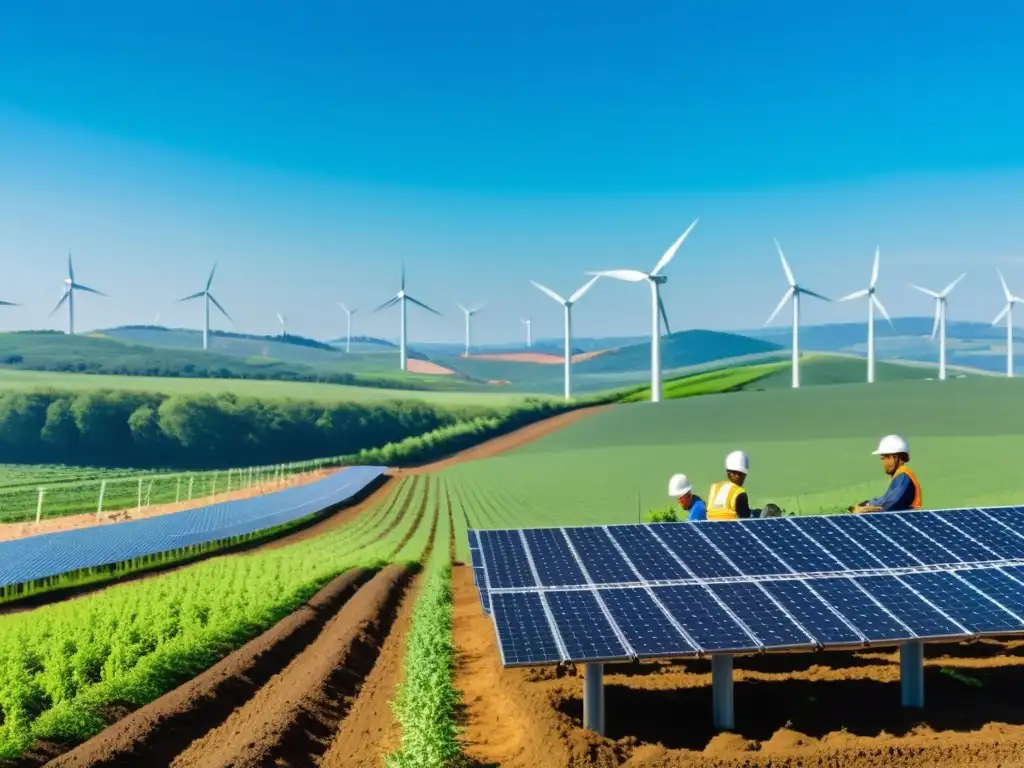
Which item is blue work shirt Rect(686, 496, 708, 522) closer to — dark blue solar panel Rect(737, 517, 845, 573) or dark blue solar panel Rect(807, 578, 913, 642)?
dark blue solar panel Rect(737, 517, 845, 573)

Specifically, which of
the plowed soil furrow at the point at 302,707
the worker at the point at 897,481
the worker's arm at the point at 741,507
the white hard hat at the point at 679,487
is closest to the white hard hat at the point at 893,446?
the worker at the point at 897,481

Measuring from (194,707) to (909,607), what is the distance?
10791 millimetres

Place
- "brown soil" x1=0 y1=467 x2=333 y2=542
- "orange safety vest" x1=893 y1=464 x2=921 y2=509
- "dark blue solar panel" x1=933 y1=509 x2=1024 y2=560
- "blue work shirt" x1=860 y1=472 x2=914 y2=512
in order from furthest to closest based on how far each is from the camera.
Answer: "brown soil" x1=0 y1=467 x2=333 y2=542 < "blue work shirt" x1=860 y1=472 x2=914 y2=512 < "orange safety vest" x1=893 y1=464 x2=921 y2=509 < "dark blue solar panel" x1=933 y1=509 x2=1024 y2=560

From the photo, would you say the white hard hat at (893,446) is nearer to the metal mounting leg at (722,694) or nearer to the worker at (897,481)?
the worker at (897,481)

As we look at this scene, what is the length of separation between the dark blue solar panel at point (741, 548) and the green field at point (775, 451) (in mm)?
23261

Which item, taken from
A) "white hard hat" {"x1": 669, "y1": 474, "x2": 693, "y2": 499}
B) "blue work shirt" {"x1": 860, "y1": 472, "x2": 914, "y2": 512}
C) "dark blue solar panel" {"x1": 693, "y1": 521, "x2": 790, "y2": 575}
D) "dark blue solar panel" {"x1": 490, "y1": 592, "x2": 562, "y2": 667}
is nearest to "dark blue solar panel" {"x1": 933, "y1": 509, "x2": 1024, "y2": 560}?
"blue work shirt" {"x1": 860, "y1": 472, "x2": 914, "y2": 512}

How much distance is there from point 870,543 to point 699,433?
191 feet

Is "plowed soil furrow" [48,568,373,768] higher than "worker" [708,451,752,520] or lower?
lower

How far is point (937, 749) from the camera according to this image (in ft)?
Answer: 36.9

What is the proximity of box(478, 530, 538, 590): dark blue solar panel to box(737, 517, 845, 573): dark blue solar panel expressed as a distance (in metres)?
4.20

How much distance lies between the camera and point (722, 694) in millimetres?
12602

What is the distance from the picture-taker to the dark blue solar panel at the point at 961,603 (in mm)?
12164

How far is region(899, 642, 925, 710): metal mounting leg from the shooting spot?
43.0ft

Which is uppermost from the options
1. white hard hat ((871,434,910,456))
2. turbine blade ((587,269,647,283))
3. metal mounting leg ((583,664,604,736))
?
turbine blade ((587,269,647,283))
